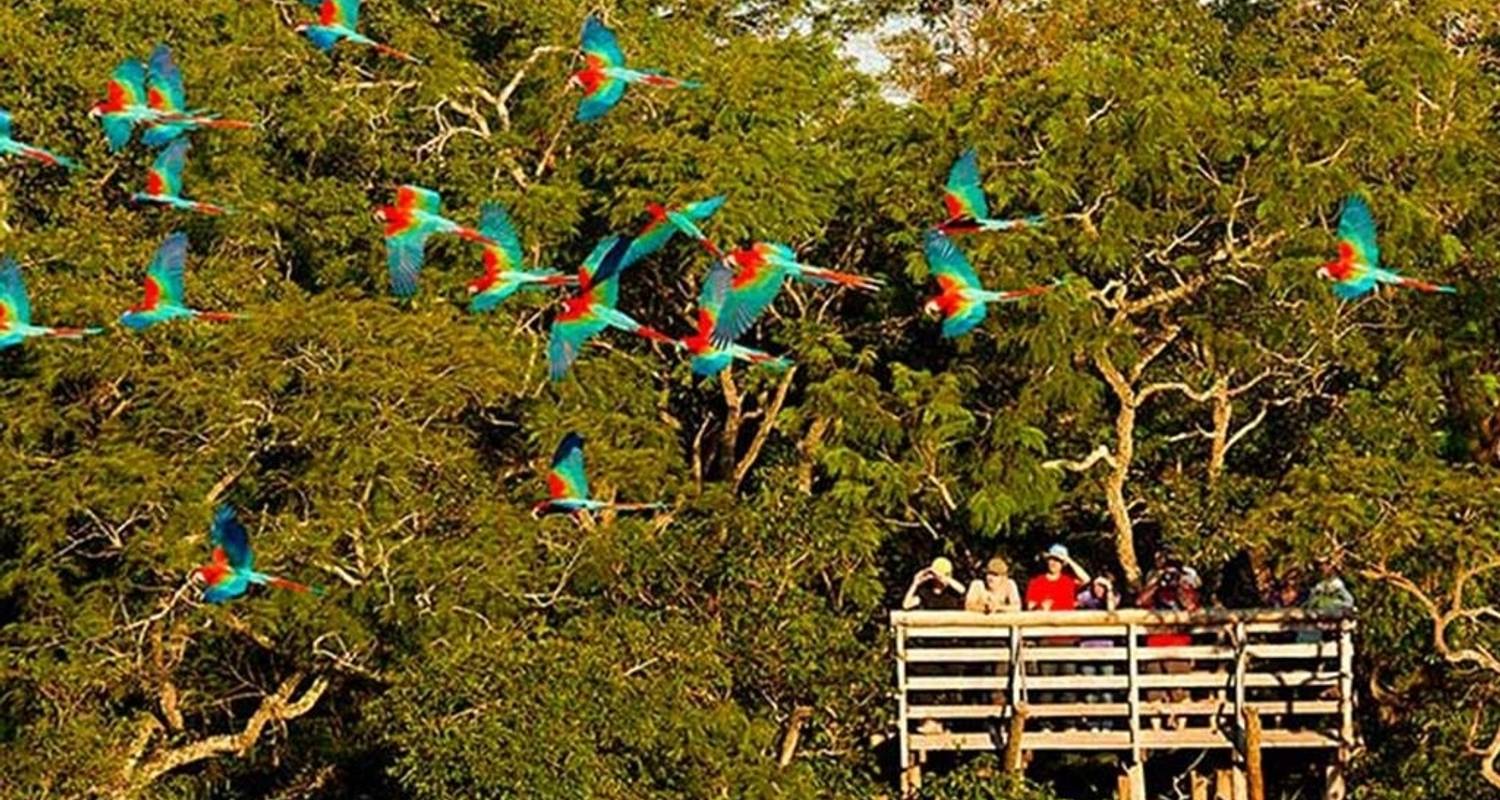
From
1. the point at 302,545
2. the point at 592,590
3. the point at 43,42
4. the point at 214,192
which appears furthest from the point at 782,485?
the point at 43,42

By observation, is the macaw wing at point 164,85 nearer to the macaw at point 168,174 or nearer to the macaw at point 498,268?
the macaw at point 168,174

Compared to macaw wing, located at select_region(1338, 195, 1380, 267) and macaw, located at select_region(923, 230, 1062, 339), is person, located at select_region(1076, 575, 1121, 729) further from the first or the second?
macaw wing, located at select_region(1338, 195, 1380, 267)

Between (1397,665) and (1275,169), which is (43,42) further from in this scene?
(1397,665)

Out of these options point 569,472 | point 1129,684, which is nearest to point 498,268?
point 569,472

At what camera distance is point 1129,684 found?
13.3 meters

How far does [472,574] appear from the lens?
13523 millimetres

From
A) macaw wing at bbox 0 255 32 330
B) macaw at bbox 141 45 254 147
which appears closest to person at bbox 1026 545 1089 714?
macaw at bbox 141 45 254 147

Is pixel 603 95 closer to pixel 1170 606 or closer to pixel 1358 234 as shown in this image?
pixel 1358 234

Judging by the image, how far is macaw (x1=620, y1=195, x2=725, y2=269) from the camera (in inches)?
429

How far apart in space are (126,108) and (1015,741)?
5.31 meters

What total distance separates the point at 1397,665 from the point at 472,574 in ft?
15.1

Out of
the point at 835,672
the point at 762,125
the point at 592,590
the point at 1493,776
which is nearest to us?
the point at 1493,776

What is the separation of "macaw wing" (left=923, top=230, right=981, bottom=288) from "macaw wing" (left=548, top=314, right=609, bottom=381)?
1541 mm

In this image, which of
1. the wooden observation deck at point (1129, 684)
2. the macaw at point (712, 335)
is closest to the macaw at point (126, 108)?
the macaw at point (712, 335)
